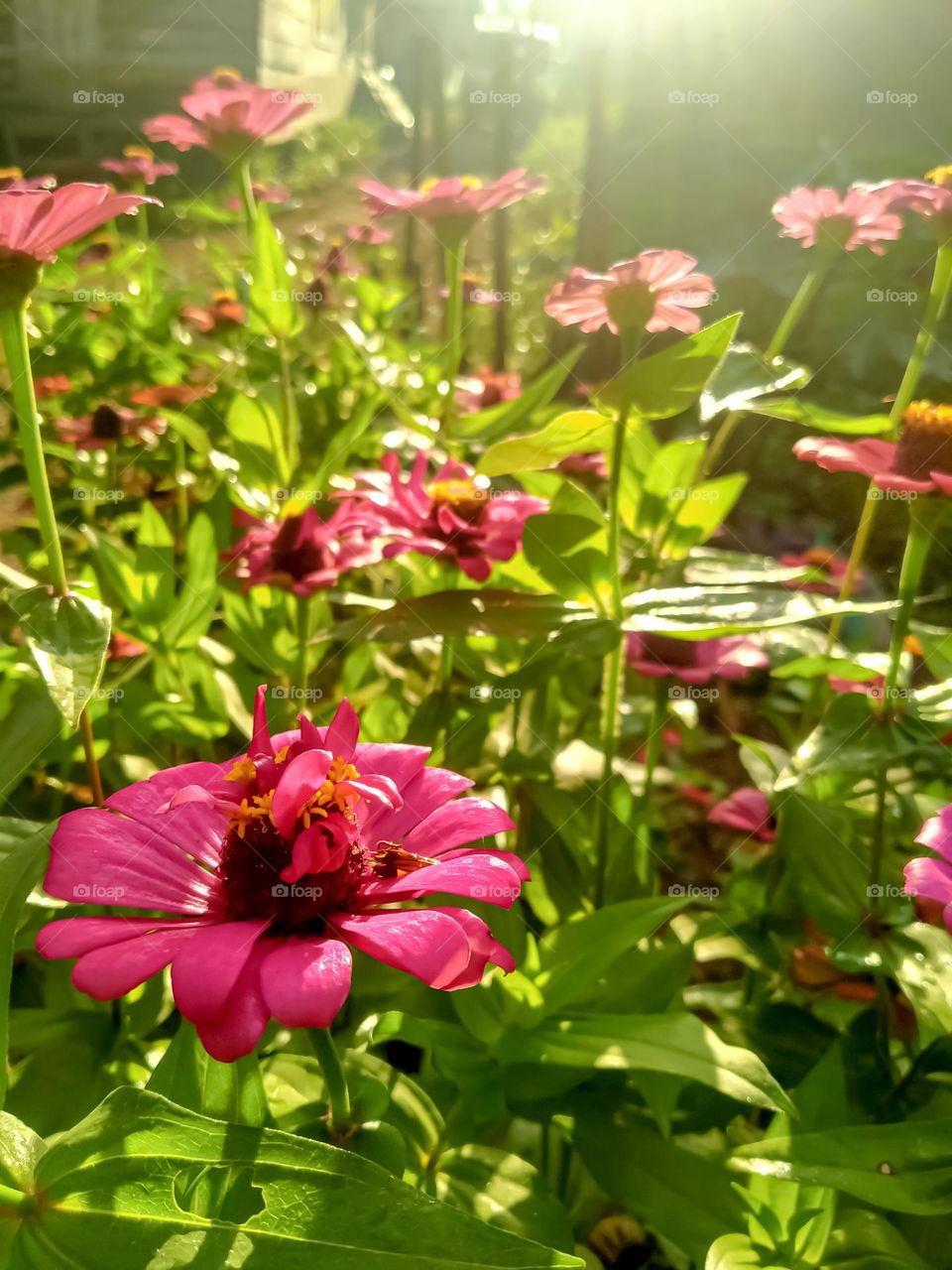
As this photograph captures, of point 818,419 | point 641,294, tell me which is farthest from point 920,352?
point 641,294

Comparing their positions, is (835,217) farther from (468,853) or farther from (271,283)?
(468,853)

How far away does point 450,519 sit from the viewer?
712 millimetres

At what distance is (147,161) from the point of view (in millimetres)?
1604

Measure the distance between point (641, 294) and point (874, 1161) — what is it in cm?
48

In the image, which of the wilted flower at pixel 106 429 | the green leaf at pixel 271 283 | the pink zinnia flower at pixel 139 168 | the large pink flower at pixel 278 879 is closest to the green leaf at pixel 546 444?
the large pink flower at pixel 278 879

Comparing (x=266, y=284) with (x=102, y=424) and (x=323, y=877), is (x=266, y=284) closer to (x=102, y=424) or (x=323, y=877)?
(x=102, y=424)

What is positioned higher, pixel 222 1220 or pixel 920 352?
pixel 920 352

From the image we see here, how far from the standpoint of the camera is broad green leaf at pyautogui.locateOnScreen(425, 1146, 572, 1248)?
0.51 meters

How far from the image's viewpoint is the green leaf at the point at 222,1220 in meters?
0.31

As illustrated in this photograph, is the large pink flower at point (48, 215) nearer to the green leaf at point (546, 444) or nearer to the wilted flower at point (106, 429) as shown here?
the green leaf at point (546, 444)

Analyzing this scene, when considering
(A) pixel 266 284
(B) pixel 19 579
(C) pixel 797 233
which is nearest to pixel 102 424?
(A) pixel 266 284

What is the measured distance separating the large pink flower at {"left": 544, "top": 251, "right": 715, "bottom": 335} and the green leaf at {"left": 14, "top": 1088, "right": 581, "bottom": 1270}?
462 millimetres

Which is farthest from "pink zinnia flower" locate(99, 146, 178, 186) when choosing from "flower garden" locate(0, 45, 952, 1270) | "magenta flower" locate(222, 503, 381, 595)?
"magenta flower" locate(222, 503, 381, 595)

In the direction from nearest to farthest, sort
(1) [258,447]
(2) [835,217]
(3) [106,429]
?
(2) [835,217], (1) [258,447], (3) [106,429]
